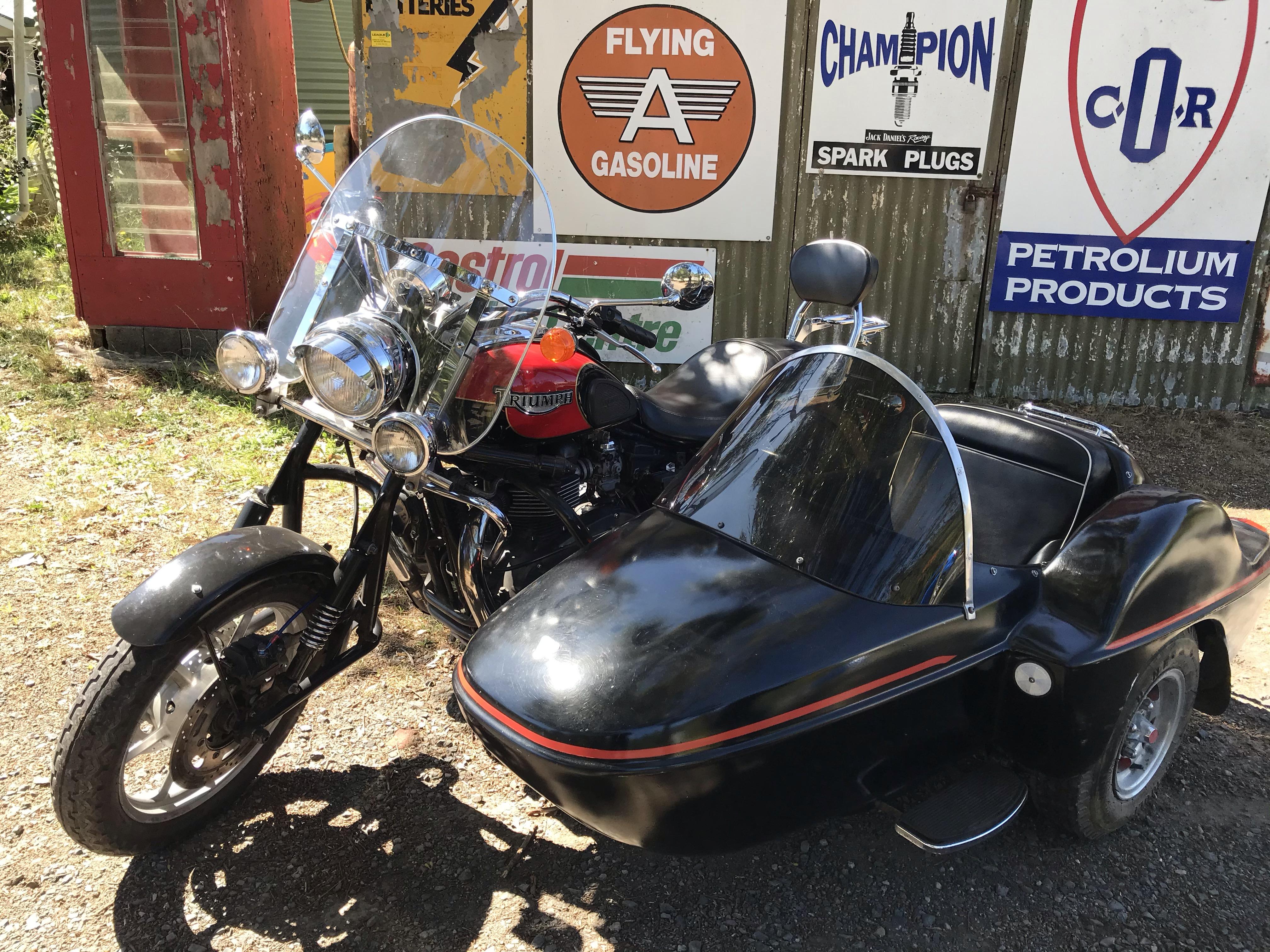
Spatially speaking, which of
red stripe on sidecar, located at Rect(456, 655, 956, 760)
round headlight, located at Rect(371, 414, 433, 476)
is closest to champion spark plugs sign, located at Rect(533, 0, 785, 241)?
round headlight, located at Rect(371, 414, 433, 476)

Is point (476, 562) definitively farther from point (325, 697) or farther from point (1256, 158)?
point (1256, 158)

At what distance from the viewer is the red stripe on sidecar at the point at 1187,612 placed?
2471 millimetres

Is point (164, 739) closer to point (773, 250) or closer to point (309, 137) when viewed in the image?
point (309, 137)

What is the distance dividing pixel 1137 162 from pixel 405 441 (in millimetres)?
5631

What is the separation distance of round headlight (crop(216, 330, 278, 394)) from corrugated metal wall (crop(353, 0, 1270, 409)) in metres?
4.08

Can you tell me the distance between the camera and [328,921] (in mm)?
2455

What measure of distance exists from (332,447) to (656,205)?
8.49ft

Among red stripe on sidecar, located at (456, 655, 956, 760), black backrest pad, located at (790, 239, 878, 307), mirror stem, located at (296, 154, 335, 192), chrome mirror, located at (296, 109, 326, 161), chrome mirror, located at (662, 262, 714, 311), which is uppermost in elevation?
chrome mirror, located at (296, 109, 326, 161)

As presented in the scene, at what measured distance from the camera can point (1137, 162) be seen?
6168 mm

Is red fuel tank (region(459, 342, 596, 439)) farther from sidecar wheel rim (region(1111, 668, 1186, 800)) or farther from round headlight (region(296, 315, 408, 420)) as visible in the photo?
sidecar wheel rim (region(1111, 668, 1186, 800))

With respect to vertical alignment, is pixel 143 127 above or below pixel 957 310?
above

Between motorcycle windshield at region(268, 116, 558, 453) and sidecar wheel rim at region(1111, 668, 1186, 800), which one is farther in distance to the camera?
sidecar wheel rim at region(1111, 668, 1186, 800)

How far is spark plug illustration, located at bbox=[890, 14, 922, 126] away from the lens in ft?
19.7

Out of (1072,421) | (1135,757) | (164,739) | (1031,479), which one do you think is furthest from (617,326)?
(1135,757)
